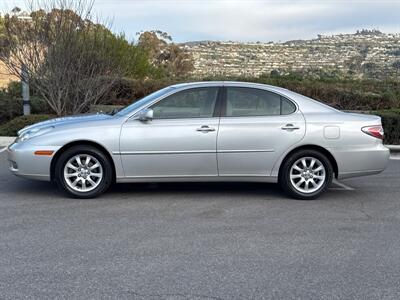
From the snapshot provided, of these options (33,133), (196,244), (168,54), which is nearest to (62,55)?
(33,133)

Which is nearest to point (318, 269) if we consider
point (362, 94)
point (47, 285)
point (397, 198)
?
point (47, 285)

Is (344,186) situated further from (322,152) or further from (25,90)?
(25,90)

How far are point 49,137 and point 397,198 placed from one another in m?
4.64

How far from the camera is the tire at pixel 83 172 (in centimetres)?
661

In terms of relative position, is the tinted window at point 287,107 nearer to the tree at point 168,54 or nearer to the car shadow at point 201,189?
the car shadow at point 201,189

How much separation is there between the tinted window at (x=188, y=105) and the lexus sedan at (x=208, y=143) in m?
0.01

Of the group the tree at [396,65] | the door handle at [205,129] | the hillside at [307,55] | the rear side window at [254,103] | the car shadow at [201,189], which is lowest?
the car shadow at [201,189]

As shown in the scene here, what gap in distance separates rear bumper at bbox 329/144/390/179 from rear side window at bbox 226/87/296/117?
86 centimetres

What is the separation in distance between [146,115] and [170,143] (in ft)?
1.50

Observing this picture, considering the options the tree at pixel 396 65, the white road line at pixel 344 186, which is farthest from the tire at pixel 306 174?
the tree at pixel 396 65

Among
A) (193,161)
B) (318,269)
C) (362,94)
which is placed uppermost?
(362,94)

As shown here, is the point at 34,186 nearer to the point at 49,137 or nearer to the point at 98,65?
the point at 49,137

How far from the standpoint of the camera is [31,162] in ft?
21.6

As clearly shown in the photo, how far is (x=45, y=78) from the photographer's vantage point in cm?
1362
